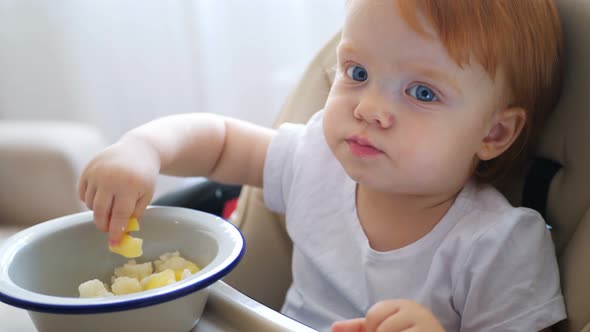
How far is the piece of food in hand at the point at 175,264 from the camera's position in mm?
686

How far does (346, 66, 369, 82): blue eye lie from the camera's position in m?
0.75

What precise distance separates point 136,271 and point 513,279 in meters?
0.41

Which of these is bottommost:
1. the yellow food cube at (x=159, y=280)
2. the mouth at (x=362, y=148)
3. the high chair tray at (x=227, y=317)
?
the high chair tray at (x=227, y=317)

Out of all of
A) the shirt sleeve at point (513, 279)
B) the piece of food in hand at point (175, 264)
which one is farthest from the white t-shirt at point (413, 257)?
the piece of food in hand at point (175, 264)

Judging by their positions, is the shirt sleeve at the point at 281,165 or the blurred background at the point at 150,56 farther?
→ the blurred background at the point at 150,56

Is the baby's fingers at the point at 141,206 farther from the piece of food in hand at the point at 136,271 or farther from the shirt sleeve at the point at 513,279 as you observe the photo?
the shirt sleeve at the point at 513,279

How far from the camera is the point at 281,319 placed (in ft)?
2.09

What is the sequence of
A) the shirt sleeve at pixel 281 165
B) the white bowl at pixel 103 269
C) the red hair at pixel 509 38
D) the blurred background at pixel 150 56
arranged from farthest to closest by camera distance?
the blurred background at pixel 150 56 < the shirt sleeve at pixel 281 165 < the red hair at pixel 509 38 < the white bowl at pixel 103 269

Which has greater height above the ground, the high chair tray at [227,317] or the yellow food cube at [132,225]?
the yellow food cube at [132,225]

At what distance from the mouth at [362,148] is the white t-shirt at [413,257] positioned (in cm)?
14

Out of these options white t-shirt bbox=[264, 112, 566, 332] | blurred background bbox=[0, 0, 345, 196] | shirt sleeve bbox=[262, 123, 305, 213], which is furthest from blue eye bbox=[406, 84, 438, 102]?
blurred background bbox=[0, 0, 345, 196]

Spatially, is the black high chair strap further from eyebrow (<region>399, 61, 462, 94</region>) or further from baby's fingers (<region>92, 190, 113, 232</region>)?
baby's fingers (<region>92, 190, 113, 232</region>)

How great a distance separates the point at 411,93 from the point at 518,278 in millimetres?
233

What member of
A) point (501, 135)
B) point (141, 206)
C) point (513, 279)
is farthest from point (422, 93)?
point (141, 206)
